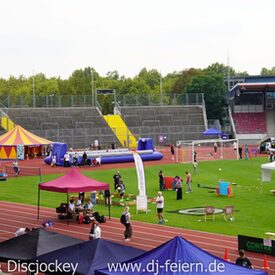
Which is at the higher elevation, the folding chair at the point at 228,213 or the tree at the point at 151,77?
the tree at the point at 151,77

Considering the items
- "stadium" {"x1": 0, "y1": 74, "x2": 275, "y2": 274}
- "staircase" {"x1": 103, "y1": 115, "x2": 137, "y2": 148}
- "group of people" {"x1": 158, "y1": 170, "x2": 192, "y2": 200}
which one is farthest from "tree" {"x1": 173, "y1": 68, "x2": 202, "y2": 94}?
"group of people" {"x1": 158, "y1": 170, "x2": 192, "y2": 200}

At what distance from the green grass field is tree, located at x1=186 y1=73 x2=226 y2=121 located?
40.2 m

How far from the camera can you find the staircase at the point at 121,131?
7412 centimetres

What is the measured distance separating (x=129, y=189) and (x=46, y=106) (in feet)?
139

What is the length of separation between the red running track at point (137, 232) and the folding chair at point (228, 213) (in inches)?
106

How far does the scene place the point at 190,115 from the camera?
83438mm

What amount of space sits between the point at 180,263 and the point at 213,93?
3274 inches

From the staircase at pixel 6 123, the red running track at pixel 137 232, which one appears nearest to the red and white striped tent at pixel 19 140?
the red running track at pixel 137 232

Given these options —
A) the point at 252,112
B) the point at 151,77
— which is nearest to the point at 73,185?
the point at 252,112

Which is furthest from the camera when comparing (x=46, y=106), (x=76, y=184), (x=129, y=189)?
(x=46, y=106)

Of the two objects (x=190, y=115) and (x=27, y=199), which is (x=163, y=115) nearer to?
(x=190, y=115)

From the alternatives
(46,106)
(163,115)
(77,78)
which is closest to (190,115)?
(163,115)

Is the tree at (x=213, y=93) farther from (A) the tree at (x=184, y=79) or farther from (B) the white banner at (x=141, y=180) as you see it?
(B) the white banner at (x=141, y=180)

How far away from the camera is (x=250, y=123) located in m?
85.8
